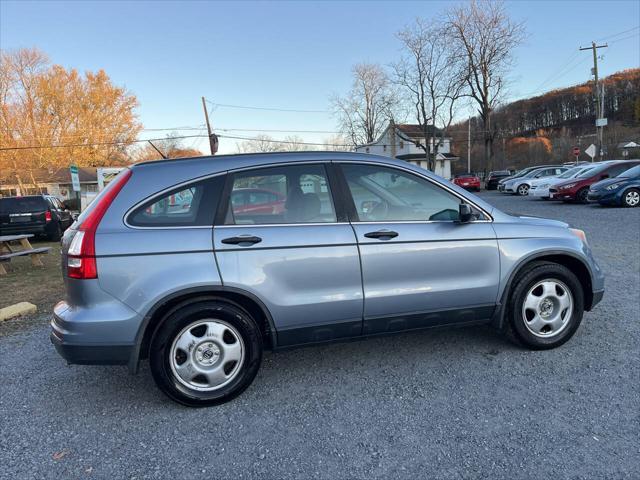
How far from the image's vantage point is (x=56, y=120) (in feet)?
125

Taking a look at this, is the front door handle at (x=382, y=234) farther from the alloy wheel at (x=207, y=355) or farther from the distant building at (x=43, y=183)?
the distant building at (x=43, y=183)

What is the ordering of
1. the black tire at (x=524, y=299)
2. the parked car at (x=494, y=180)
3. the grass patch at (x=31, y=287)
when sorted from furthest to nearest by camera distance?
the parked car at (x=494, y=180)
the grass patch at (x=31, y=287)
the black tire at (x=524, y=299)

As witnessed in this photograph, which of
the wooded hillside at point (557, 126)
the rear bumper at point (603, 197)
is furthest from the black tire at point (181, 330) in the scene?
the wooded hillside at point (557, 126)

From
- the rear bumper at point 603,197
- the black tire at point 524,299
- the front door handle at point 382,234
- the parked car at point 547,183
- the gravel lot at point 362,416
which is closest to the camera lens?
the gravel lot at point 362,416

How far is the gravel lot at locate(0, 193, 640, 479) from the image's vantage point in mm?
2256

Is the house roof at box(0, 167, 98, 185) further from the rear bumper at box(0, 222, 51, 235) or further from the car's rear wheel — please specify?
the car's rear wheel

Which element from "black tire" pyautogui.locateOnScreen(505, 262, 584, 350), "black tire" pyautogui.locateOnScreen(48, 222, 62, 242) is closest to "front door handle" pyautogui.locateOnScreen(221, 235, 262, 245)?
"black tire" pyautogui.locateOnScreen(505, 262, 584, 350)

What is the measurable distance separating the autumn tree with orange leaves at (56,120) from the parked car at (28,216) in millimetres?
27658

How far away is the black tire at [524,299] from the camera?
3.43 m

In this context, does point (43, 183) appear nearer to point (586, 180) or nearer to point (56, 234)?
point (56, 234)

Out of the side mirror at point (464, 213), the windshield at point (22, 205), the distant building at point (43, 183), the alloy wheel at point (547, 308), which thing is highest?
the distant building at point (43, 183)

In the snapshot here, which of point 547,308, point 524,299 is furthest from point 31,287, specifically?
point 547,308

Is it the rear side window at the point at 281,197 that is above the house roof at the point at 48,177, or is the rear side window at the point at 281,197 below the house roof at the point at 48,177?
below

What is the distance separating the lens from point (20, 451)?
245cm
